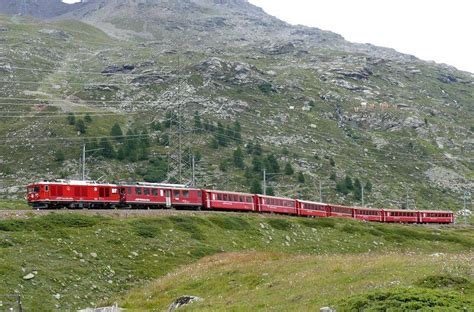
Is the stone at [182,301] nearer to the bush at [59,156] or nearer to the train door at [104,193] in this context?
the train door at [104,193]

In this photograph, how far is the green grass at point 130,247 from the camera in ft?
101

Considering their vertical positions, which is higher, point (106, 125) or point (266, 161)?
point (106, 125)

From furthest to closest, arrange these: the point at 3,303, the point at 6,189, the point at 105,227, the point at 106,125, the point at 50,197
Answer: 1. the point at 106,125
2. the point at 6,189
3. the point at 50,197
4. the point at 105,227
5. the point at 3,303

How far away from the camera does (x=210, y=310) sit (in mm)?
22000

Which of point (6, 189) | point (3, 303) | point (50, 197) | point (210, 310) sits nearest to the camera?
point (210, 310)

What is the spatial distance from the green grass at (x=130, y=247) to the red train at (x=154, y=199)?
11211 millimetres

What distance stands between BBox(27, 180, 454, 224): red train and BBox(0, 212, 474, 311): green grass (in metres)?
11.2

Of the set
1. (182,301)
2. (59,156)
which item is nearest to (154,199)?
(182,301)

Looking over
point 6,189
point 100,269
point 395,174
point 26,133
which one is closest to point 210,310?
point 100,269

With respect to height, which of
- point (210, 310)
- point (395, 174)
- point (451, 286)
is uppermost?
point (451, 286)

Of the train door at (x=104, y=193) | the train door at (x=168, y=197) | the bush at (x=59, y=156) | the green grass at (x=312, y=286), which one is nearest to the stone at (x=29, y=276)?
the green grass at (x=312, y=286)

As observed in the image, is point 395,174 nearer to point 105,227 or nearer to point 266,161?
point 266,161

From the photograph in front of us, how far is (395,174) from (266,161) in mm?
49982

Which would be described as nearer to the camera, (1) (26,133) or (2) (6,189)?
(2) (6,189)
